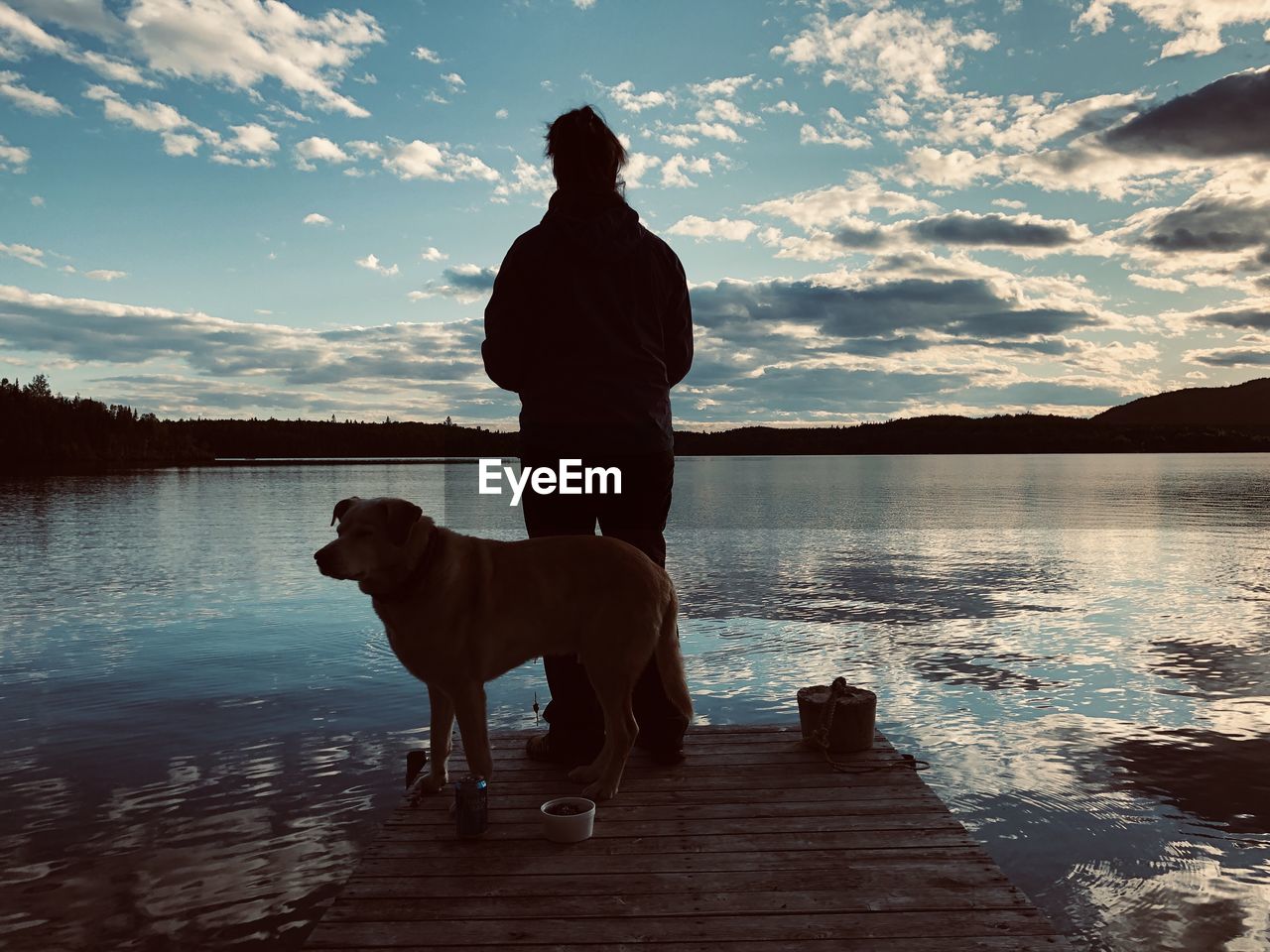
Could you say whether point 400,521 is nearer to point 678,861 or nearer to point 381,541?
point 381,541

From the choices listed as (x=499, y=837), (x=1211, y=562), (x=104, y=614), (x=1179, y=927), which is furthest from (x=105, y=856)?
(x=1211, y=562)

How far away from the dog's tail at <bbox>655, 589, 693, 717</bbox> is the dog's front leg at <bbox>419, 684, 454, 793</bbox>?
1274mm

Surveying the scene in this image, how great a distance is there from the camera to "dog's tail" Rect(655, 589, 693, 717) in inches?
192

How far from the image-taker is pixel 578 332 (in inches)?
193

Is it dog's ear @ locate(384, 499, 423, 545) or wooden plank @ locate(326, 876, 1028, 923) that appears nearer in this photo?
wooden plank @ locate(326, 876, 1028, 923)

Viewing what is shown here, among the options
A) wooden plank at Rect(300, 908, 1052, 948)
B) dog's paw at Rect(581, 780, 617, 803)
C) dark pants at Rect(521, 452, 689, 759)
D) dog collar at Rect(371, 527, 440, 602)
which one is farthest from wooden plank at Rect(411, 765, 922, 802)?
dog collar at Rect(371, 527, 440, 602)

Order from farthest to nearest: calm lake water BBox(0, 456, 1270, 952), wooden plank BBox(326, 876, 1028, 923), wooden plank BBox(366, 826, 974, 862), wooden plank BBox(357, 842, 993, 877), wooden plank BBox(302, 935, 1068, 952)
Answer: calm lake water BBox(0, 456, 1270, 952), wooden plank BBox(366, 826, 974, 862), wooden plank BBox(357, 842, 993, 877), wooden plank BBox(326, 876, 1028, 923), wooden plank BBox(302, 935, 1068, 952)

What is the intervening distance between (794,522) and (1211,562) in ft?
56.8

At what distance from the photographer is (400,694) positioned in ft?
37.0

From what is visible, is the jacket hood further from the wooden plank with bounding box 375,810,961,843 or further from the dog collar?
the wooden plank with bounding box 375,810,961,843

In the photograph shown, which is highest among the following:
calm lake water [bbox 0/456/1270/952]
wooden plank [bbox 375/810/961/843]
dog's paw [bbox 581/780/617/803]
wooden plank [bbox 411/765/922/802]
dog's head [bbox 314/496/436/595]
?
dog's head [bbox 314/496/436/595]

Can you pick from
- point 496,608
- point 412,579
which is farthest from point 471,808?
point 412,579

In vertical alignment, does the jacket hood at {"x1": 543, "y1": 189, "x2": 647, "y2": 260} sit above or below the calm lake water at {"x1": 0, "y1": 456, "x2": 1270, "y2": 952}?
above

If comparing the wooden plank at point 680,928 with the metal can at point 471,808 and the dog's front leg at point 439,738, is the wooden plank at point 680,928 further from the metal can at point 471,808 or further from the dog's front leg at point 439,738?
the dog's front leg at point 439,738
